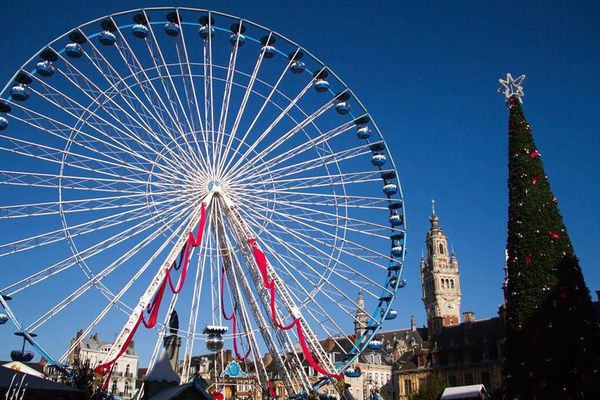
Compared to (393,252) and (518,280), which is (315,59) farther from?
(518,280)

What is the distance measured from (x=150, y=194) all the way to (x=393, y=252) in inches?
542

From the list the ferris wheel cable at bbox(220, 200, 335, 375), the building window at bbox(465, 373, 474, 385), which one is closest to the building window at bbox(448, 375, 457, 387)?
the building window at bbox(465, 373, 474, 385)

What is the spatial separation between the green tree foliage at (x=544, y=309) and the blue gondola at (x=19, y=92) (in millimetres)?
21578

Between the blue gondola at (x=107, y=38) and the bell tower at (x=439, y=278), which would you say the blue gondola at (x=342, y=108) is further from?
the bell tower at (x=439, y=278)

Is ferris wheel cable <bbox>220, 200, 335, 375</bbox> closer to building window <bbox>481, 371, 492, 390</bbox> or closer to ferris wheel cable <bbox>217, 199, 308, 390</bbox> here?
ferris wheel cable <bbox>217, 199, 308, 390</bbox>

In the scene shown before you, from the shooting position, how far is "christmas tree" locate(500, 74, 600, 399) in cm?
1744

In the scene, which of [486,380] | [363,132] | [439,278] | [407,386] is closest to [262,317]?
[363,132]

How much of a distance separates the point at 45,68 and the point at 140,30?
15.5 ft

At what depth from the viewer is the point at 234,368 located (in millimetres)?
30609

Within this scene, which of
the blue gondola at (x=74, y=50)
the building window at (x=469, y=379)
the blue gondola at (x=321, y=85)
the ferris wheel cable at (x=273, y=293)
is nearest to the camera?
the blue gondola at (x=74, y=50)

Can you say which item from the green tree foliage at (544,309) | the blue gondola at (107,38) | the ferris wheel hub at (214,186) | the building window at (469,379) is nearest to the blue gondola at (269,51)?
the ferris wheel hub at (214,186)

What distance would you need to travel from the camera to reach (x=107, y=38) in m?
28.4

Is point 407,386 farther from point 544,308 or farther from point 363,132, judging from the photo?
point 544,308

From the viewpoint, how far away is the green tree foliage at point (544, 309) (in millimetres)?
17422
